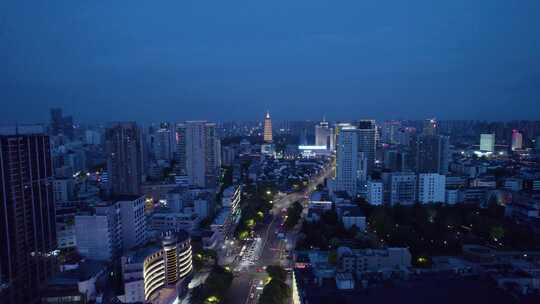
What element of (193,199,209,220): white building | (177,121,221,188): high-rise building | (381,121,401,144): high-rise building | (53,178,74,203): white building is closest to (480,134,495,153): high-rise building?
(381,121,401,144): high-rise building

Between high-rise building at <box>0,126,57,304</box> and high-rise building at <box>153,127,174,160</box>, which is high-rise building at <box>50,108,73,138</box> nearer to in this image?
high-rise building at <box>153,127,174,160</box>

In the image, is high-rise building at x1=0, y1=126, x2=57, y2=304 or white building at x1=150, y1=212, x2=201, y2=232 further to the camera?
white building at x1=150, y1=212, x2=201, y2=232

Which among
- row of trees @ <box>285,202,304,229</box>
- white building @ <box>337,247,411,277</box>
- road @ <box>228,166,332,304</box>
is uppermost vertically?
white building @ <box>337,247,411,277</box>

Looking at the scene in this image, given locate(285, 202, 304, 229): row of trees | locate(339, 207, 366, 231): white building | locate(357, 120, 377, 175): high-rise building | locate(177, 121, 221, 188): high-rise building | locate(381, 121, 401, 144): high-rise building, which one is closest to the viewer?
locate(339, 207, 366, 231): white building

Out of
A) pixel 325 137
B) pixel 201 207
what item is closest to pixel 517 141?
pixel 325 137

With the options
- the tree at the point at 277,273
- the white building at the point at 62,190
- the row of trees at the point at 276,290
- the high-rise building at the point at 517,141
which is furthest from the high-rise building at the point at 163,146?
the high-rise building at the point at 517,141

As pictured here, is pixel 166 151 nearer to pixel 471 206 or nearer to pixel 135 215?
pixel 135 215

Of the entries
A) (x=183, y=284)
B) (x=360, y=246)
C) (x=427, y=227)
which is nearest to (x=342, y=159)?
(x=427, y=227)

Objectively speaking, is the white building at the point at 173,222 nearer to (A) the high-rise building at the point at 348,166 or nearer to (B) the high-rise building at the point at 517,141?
(A) the high-rise building at the point at 348,166
